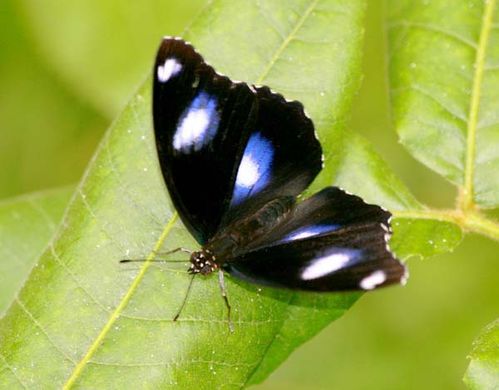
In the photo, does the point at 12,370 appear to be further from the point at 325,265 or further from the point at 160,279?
the point at 325,265

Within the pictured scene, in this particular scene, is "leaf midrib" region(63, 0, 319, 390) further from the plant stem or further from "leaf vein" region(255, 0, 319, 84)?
the plant stem

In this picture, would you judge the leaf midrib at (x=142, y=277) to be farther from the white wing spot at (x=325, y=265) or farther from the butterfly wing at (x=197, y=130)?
the white wing spot at (x=325, y=265)

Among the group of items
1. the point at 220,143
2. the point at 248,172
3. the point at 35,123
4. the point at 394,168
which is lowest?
the point at 394,168

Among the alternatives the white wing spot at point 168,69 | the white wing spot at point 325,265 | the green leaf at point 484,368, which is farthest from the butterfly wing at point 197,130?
the green leaf at point 484,368

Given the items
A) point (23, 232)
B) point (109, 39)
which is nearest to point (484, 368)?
point (23, 232)

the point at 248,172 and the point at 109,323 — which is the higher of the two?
the point at 248,172

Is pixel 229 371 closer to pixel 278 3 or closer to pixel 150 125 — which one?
pixel 150 125

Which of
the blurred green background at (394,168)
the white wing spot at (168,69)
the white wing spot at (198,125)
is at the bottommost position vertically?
the blurred green background at (394,168)
